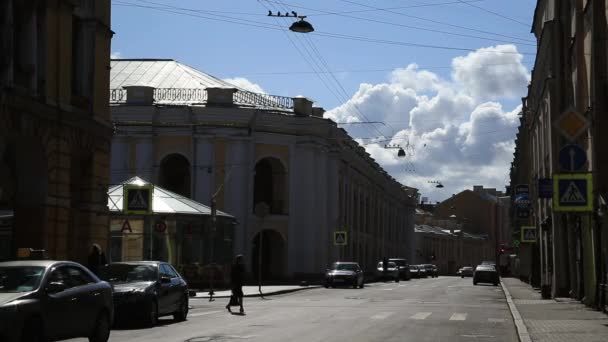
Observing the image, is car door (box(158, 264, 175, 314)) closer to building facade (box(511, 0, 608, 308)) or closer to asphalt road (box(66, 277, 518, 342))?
asphalt road (box(66, 277, 518, 342))

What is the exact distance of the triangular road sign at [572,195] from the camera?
22188 millimetres

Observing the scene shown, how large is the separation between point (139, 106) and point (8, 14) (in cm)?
3523

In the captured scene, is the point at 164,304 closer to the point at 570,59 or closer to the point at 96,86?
the point at 96,86

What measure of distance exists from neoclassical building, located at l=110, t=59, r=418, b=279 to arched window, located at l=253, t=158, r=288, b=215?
0.06 m

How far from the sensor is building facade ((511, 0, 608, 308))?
84.7 feet

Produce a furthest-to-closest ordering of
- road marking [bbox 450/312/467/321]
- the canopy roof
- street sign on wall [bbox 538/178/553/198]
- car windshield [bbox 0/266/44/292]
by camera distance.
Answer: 1. the canopy roof
2. street sign on wall [bbox 538/178/553/198]
3. road marking [bbox 450/312/467/321]
4. car windshield [bbox 0/266/44/292]

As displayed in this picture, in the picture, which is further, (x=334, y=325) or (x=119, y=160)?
(x=119, y=160)

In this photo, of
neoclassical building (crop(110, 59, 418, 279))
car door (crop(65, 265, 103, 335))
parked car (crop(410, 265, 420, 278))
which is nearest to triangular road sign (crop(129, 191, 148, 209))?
car door (crop(65, 265, 103, 335))

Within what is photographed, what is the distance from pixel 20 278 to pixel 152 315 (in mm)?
6501

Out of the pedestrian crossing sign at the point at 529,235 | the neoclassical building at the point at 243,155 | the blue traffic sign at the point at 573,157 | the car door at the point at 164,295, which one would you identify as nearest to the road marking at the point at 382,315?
the car door at the point at 164,295

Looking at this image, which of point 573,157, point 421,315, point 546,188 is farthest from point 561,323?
point 546,188

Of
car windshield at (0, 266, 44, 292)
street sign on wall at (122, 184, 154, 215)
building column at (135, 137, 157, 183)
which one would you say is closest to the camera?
car windshield at (0, 266, 44, 292)

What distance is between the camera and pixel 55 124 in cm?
2639

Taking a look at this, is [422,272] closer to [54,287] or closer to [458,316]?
[458,316]
